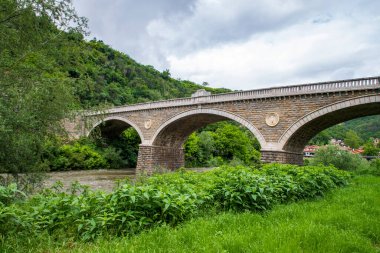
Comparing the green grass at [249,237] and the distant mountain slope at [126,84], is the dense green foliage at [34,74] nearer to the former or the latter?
the green grass at [249,237]

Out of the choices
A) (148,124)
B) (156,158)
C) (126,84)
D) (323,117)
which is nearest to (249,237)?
(323,117)

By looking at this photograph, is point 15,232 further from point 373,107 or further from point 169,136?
point 169,136

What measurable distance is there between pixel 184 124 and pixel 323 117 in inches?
555

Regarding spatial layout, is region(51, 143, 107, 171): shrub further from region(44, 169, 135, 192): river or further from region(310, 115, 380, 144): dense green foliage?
region(310, 115, 380, 144): dense green foliage

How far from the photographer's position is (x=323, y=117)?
19.1 metres

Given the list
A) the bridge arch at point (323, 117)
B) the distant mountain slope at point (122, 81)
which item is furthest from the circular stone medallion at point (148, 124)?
the bridge arch at point (323, 117)

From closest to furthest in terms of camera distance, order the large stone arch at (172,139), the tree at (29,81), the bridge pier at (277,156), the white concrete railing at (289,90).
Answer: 1. the tree at (29,81)
2. the white concrete railing at (289,90)
3. the bridge pier at (277,156)
4. the large stone arch at (172,139)

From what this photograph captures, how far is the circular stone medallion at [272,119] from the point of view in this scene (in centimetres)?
2019

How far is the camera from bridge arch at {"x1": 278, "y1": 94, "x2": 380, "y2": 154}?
1714 cm

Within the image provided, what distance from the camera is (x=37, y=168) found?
10.3 m

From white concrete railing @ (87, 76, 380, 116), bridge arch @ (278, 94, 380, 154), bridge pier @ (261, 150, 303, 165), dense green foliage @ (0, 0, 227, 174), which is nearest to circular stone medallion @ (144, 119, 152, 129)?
white concrete railing @ (87, 76, 380, 116)

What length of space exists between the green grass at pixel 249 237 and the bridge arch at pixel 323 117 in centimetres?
1375

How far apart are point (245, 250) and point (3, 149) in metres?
8.33

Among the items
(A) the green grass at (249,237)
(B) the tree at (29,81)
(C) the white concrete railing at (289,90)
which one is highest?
(C) the white concrete railing at (289,90)
